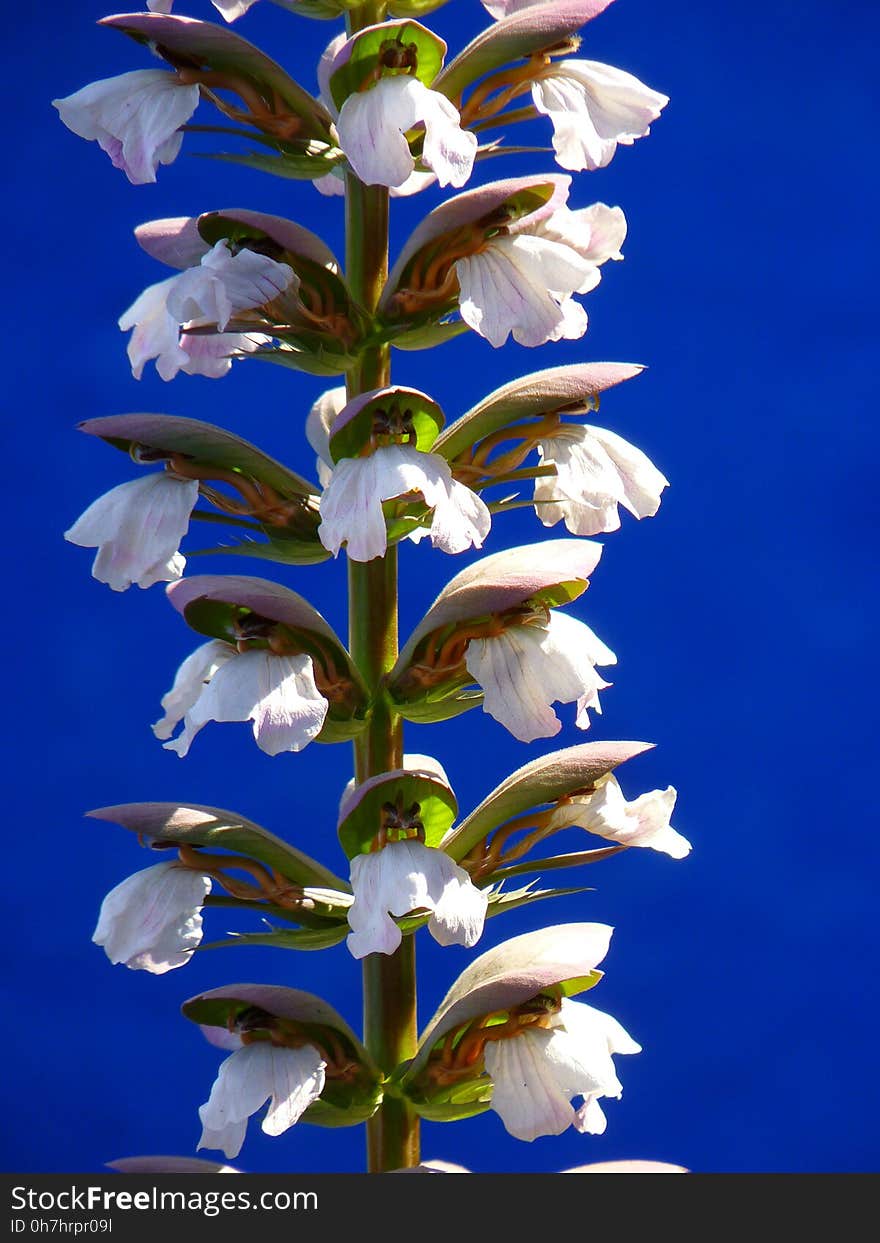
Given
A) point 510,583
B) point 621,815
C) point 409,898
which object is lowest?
point 409,898

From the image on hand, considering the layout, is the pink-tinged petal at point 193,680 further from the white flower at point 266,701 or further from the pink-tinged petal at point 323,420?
the pink-tinged petal at point 323,420

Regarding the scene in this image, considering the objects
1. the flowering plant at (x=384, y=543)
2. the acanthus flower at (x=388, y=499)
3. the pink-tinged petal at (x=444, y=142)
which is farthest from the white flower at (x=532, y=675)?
the pink-tinged petal at (x=444, y=142)

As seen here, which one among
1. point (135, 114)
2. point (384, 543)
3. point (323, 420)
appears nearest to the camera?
point (384, 543)

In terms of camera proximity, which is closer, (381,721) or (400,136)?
(400,136)

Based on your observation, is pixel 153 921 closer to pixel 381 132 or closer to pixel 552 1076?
pixel 552 1076

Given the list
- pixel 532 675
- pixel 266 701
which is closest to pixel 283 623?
pixel 266 701

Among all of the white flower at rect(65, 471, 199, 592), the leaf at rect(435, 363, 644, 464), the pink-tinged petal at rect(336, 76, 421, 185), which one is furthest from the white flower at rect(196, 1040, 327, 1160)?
the pink-tinged petal at rect(336, 76, 421, 185)
